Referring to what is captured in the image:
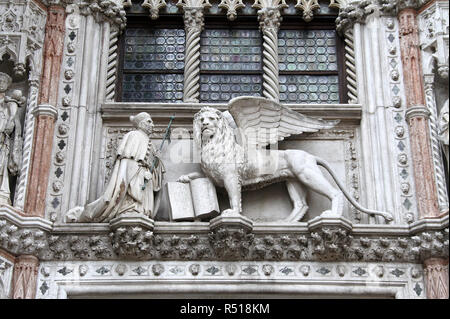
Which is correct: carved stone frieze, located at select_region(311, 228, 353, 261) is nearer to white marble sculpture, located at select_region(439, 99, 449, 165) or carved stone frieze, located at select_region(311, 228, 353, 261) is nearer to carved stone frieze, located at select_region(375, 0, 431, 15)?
white marble sculpture, located at select_region(439, 99, 449, 165)

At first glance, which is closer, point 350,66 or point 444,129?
point 444,129

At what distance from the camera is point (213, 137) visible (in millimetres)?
12328

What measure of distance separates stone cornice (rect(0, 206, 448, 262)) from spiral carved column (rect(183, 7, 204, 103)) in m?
2.45

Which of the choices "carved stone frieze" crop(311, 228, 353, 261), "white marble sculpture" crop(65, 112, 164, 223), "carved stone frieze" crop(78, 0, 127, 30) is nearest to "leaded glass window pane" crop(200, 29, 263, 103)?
"carved stone frieze" crop(78, 0, 127, 30)

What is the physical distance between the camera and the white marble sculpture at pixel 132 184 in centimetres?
1188

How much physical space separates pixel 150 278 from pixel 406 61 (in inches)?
188

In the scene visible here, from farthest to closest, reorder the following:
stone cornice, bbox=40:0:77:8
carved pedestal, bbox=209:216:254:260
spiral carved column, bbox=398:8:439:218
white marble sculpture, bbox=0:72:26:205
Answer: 1. stone cornice, bbox=40:0:77:8
2. white marble sculpture, bbox=0:72:26:205
3. spiral carved column, bbox=398:8:439:218
4. carved pedestal, bbox=209:216:254:260

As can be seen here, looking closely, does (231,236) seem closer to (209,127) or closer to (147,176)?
(147,176)

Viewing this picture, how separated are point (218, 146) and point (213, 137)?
0.48 feet

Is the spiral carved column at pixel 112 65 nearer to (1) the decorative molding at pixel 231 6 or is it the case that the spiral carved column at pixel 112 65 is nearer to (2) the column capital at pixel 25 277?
(1) the decorative molding at pixel 231 6

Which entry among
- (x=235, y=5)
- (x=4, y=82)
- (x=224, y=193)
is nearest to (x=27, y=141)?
(x=4, y=82)

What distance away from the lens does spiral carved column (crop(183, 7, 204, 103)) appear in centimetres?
1350

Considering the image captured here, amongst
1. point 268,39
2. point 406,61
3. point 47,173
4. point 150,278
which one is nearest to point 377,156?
point 406,61
